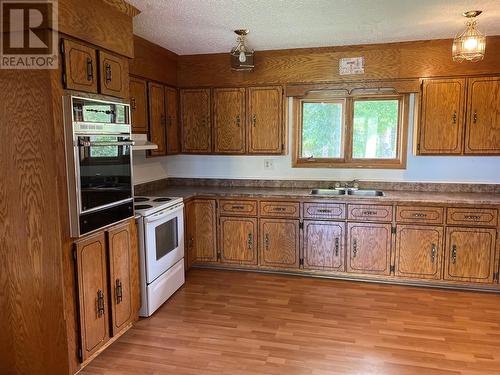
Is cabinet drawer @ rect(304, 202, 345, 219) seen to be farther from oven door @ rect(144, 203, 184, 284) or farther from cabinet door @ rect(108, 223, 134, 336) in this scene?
cabinet door @ rect(108, 223, 134, 336)

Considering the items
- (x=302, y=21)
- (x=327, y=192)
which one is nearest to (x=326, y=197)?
(x=327, y=192)

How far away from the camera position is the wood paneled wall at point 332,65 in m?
3.71

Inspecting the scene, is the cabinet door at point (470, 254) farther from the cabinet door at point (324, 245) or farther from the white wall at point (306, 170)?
the cabinet door at point (324, 245)

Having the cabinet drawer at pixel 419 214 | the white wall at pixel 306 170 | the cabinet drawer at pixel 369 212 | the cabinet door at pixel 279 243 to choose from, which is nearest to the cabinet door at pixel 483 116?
the white wall at pixel 306 170

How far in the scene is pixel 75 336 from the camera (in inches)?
91.2

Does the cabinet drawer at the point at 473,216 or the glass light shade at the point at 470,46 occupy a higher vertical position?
the glass light shade at the point at 470,46

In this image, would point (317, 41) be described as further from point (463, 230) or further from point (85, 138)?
point (85, 138)

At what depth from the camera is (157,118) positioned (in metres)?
3.95

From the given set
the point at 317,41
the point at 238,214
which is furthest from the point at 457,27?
the point at 238,214

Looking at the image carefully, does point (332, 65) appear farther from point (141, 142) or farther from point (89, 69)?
→ point (89, 69)

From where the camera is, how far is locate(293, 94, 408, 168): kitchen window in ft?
13.6

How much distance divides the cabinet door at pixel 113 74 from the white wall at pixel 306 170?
4.56ft

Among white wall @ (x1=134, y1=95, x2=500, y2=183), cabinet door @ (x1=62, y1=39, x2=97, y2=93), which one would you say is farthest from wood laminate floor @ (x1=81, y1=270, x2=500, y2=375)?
cabinet door @ (x1=62, y1=39, x2=97, y2=93)

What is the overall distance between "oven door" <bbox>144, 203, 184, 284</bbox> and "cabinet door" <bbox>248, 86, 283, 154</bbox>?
1.18m
